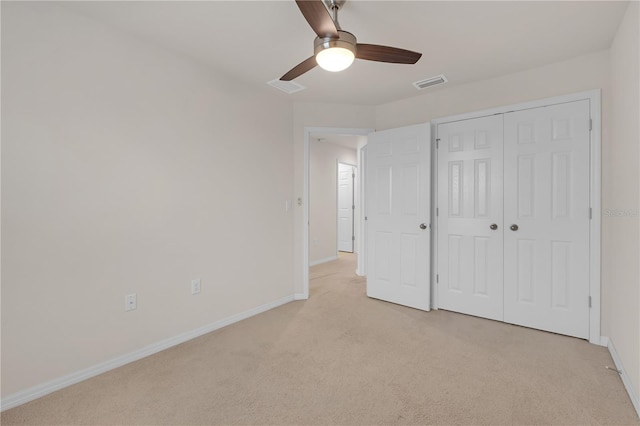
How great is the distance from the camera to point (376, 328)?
9.46 feet

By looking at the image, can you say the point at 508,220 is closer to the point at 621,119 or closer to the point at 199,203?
the point at 621,119

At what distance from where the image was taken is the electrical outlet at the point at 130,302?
7.47 ft

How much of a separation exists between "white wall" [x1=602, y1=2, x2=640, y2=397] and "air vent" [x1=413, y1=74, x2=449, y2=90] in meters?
1.23

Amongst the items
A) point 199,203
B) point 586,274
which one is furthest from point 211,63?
point 586,274

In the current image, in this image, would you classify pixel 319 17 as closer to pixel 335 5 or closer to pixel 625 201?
pixel 335 5

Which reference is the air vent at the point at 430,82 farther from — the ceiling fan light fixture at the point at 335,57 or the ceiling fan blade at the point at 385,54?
the ceiling fan light fixture at the point at 335,57

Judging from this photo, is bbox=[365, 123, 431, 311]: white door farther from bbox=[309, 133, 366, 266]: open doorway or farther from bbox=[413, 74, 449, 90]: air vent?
bbox=[309, 133, 366, 266]: open doorway

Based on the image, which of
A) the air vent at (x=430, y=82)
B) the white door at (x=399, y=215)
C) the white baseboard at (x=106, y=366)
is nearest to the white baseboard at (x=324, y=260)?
the white door at (x=399, y=215)

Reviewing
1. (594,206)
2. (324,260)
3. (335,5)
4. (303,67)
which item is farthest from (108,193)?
(324,260)

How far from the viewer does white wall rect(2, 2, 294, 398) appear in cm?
181

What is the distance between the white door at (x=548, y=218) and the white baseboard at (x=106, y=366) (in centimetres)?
266

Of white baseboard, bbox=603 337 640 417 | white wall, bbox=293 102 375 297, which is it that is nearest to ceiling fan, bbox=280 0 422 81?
white wall, bbox=293 102 375 297

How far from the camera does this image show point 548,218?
2.75 m

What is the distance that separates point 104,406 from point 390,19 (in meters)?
2.94
